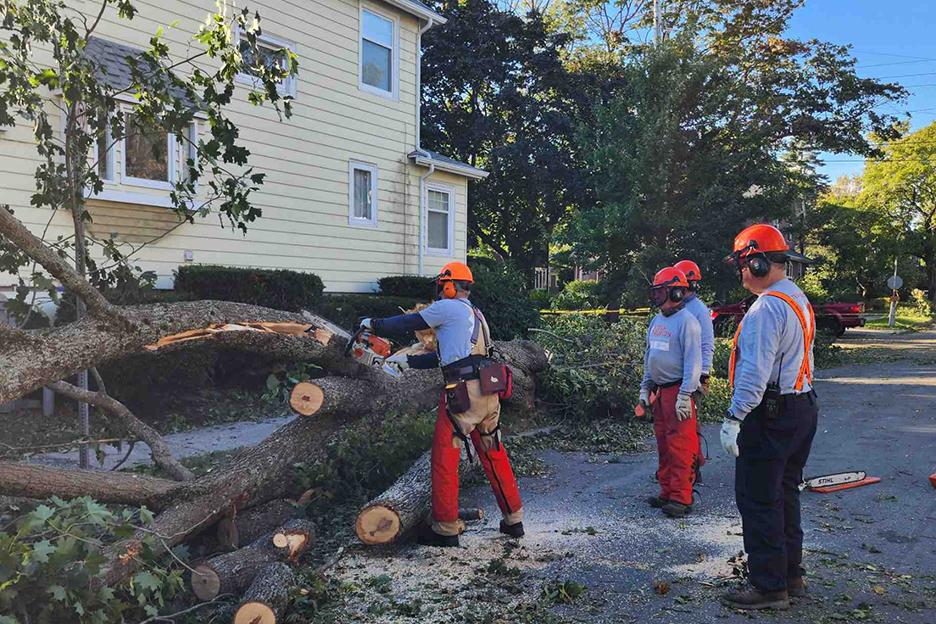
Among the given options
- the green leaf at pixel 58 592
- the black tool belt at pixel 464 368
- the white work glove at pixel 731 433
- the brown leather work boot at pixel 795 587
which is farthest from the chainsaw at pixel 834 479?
the green leaf at pixel 58 592

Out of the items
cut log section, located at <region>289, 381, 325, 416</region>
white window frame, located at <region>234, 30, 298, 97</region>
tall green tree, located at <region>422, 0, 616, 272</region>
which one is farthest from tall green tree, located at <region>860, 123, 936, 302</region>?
cut log section, located at <region>289, 381, 325, 416</region>

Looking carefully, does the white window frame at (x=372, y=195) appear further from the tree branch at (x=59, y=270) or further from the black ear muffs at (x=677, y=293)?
the tree branch at (x=59, y=270)

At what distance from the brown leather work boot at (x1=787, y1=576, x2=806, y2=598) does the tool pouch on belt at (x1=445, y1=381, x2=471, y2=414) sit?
2112 millimetres

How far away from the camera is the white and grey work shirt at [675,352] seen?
5.13 meters

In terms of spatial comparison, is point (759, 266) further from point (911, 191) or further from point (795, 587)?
point (911, 191)

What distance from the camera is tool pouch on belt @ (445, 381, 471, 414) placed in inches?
175

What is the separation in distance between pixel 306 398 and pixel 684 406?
276cm

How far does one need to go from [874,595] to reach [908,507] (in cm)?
197

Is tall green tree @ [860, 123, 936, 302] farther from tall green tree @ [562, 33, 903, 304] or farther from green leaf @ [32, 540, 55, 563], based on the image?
green leaf @ [32, 540, 55, 563]

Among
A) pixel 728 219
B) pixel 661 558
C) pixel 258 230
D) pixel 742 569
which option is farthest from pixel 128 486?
pixel 728 219

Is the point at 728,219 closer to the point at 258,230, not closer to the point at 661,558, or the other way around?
the point at 258,230

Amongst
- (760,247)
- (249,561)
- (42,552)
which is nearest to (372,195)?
(249,561)

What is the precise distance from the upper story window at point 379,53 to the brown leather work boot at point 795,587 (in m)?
12.5

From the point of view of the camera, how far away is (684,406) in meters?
5.02
